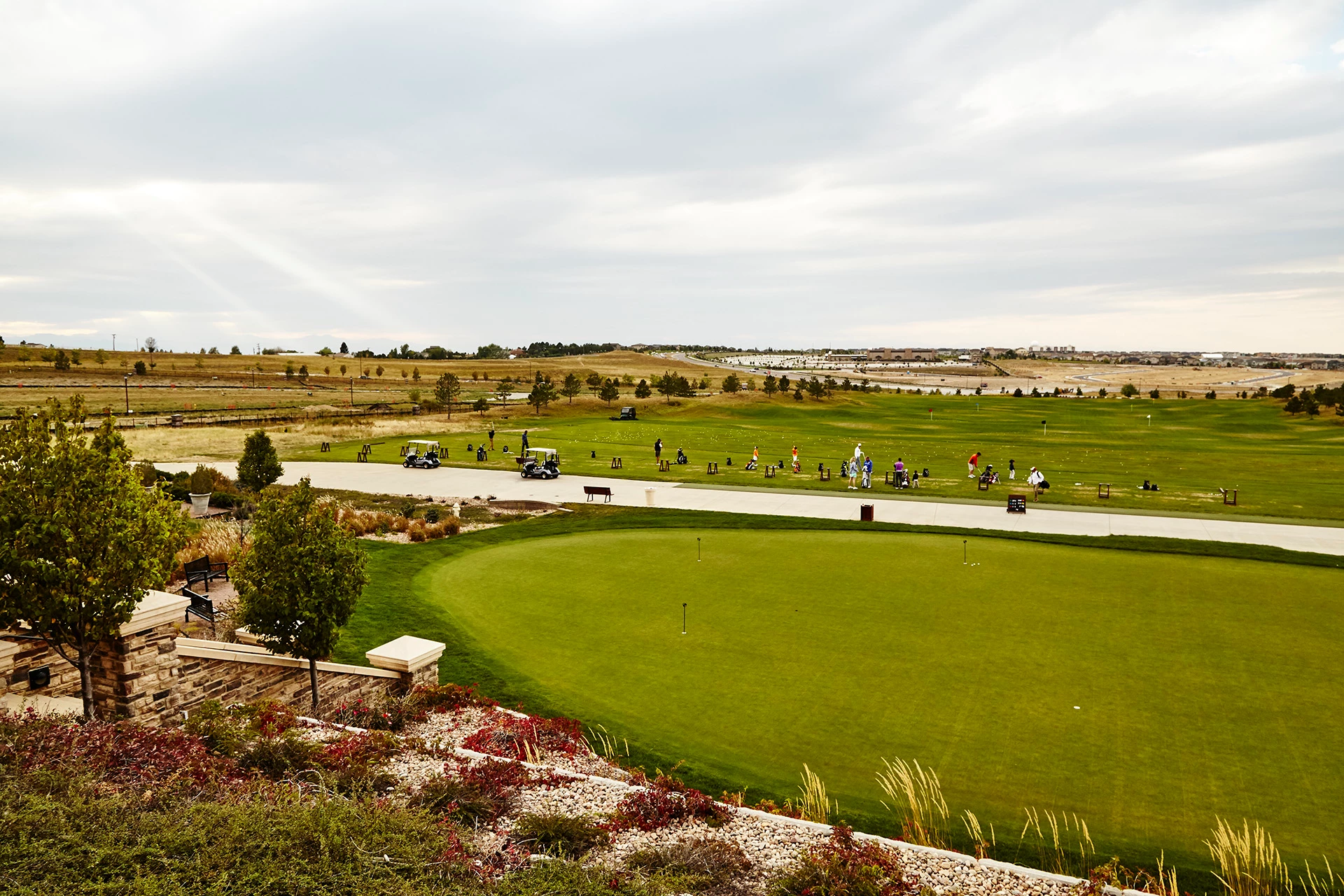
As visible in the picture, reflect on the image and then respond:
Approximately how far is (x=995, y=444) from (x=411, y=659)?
5325 centimetres

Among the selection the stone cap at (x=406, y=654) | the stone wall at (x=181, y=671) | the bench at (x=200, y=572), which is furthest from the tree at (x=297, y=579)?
the bench at (x=200, y=572)

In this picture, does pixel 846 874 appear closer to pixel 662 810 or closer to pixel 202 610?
pixel 662 810

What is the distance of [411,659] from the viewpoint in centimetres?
1161

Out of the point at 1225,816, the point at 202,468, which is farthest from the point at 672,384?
the point at 1225,816

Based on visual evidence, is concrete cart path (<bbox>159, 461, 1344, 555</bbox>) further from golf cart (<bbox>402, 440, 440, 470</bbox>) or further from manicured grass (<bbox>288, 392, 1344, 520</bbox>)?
manicured grass (<bbox>288, 392, 1344, 520</bbox>)

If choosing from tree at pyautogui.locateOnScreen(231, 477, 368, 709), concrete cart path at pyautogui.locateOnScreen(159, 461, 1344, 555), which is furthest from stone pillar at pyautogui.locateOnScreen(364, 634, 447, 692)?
concrete cart path at pyautogui.locateOnScreen(159, 461, 1344, 555)

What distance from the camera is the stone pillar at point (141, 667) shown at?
9.02 metres

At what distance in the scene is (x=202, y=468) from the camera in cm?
3147

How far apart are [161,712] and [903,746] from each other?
9545 millimetres

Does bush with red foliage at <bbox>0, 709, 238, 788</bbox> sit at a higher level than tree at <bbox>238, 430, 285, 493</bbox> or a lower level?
lower

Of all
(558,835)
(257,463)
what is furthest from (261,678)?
(257,463)

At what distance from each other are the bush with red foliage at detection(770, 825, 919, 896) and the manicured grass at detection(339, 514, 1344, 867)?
1.30m

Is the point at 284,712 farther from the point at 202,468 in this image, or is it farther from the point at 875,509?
the point at 202,468

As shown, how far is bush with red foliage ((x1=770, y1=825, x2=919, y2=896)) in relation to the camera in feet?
21.7
